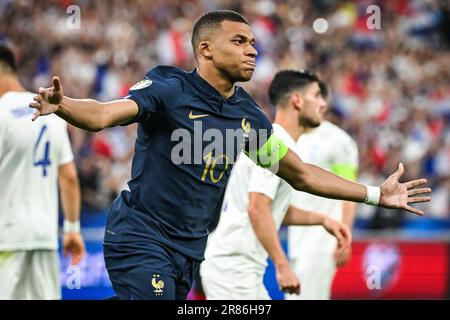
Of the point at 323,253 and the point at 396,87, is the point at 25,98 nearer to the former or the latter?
the point at 323,253

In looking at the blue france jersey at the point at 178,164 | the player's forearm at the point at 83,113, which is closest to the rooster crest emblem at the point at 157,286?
the blue france jersey at the point at 178,164

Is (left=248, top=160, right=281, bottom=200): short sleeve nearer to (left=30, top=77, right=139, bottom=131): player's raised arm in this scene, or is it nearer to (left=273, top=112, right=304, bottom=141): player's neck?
(left=273, top=112, right=304, bottom=141): player's neck

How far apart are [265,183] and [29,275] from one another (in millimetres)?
Result: 2218

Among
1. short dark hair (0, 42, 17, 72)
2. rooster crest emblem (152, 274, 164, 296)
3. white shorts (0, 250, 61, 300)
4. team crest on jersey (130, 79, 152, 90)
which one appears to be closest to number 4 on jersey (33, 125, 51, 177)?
short dark hair (0, 42, 17, 72)

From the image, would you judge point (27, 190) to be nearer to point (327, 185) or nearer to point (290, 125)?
point (290, 125)

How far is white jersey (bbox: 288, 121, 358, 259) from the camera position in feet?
30.8

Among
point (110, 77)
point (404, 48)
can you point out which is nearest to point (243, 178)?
point (110, 77)

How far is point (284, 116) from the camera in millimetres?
8016

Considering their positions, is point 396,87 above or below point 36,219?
above

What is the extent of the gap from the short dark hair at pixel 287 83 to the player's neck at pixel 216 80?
2.18 meters

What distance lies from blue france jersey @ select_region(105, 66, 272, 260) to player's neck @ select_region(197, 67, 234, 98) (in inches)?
2.0

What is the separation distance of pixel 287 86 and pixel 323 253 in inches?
82.8

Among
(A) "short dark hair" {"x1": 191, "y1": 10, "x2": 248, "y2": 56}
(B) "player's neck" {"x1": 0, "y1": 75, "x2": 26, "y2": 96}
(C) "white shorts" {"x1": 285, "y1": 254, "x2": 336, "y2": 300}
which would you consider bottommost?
(C) "white shorts" {"x1": 285, "y1": 254, "x2": 336, "y2": 300}

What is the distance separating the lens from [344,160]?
936 centimetres
